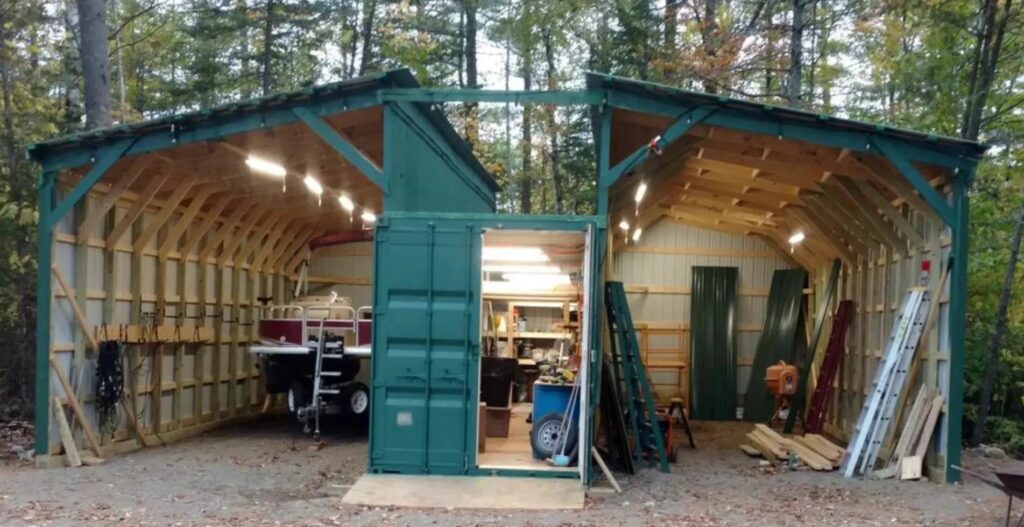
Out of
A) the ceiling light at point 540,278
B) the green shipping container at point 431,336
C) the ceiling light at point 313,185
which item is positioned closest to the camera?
the green shipping container at point 431,336

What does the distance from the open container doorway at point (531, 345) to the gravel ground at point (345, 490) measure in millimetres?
1027

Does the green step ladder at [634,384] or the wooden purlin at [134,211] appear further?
the wooden purlin at [134,211]

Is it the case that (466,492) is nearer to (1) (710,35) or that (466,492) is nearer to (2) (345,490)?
(2) (345,490)

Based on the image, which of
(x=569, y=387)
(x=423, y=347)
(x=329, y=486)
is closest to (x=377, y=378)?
(x=423, y=347)

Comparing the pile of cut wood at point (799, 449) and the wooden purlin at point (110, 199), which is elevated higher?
the wooden purlin at point (110, 199)

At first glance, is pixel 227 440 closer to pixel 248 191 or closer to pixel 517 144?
pixel 248 191

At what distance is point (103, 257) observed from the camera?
32.6ft

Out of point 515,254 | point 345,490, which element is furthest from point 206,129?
point 515,254

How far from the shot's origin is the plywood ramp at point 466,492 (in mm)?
7148

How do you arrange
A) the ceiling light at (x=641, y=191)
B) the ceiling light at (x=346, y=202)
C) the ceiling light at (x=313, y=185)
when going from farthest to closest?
the ceiling light at (x=346, y=202)
the ceiling light at (x=313, y=185)
the ceiling light at (x=641, y=191)

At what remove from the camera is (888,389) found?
359 inches

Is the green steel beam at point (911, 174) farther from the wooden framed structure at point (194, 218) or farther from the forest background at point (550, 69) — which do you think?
the wooden framed structure at point (194, 218)

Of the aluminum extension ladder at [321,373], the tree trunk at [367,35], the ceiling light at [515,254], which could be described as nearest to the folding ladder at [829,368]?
the ceiling light at [515,254]

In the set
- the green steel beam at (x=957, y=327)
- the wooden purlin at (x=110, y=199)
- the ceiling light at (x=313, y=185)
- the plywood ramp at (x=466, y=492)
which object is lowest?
the plywood ramp at (x=466, y=492)
